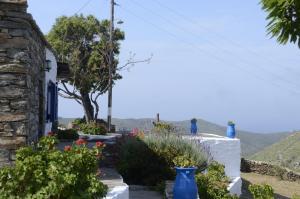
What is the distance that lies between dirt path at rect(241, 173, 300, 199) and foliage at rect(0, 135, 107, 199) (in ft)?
43.7

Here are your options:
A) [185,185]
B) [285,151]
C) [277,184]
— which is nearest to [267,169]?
[277,184]

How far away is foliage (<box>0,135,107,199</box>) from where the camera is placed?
19.3 feet

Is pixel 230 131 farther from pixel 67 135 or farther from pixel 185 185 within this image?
pixel 185 185

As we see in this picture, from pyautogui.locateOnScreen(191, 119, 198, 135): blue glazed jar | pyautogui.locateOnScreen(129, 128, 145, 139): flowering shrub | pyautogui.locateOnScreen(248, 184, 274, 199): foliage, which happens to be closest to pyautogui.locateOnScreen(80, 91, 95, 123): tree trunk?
pyautogui.locateOnScreen(191, 119, 198, 135): blue glazed jar

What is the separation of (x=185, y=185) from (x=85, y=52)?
26.6 m

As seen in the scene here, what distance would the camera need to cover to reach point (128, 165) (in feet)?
41.3

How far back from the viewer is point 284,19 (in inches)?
274

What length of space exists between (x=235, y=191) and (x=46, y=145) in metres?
9.78

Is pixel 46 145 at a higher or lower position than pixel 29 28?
lower

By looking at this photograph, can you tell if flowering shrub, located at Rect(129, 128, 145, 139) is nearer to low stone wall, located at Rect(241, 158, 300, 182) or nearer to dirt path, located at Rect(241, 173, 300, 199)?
dirt path, located at Rect(241, 173, 300, 199)

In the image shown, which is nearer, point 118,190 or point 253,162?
point 118,190

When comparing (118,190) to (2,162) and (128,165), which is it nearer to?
(2,162)

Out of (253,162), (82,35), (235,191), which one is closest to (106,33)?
(82,35)

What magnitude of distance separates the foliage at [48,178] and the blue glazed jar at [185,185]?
3.43 meters
